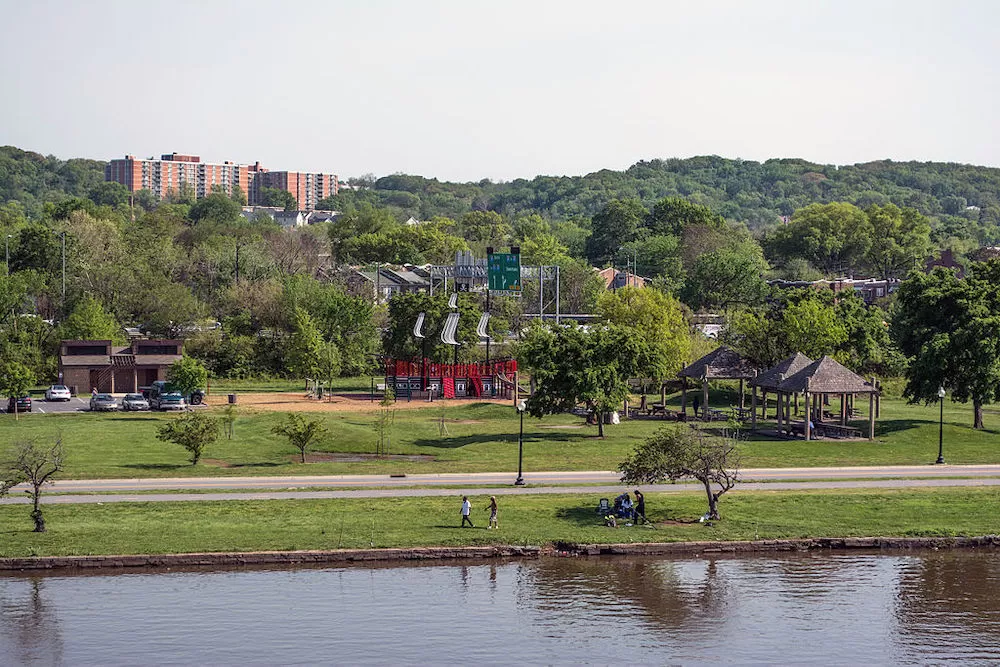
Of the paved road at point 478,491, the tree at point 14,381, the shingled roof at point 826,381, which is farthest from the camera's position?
the tree at point 14,381

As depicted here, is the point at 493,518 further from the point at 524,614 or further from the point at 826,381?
the point at 826,381

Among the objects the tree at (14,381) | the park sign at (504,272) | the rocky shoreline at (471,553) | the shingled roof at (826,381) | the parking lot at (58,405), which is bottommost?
the rocky shoreline at (471,553)

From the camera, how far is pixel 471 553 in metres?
41.9

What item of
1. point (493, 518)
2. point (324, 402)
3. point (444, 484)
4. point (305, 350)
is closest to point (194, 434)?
point (444, 484)

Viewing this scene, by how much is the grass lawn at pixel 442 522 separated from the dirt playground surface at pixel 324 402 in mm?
36493

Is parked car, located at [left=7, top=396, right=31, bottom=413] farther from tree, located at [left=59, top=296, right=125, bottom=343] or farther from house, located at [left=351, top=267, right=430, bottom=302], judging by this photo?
house, located at [left=351, top=267, right=430, bottom=302]

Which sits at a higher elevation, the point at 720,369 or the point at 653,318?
the point at 653,318

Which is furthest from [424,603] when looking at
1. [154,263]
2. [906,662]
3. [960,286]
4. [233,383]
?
[154,263]

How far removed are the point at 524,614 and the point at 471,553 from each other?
236 inches

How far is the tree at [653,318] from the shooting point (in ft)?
288

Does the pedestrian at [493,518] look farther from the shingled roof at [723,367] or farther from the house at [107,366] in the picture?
the house at [107,366]


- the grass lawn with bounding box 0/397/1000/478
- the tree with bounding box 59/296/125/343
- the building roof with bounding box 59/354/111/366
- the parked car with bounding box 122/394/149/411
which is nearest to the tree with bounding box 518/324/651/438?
the grass lawn with bounding box 0/397/1000/478

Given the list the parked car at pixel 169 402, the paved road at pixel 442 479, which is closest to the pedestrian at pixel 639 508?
the paved road at pixel 442 479

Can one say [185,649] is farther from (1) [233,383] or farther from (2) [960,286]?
(1) [233,383]
